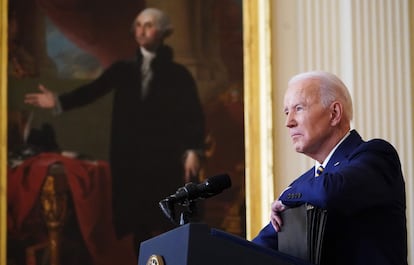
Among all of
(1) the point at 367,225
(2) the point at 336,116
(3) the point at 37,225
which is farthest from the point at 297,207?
(3) the point at 37,225

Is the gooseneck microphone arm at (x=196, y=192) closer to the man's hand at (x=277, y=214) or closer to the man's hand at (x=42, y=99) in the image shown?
the man's hand at (x=277, y=214)

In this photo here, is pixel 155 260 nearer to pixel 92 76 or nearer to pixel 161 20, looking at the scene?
pixel 92 76

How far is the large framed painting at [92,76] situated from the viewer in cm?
701

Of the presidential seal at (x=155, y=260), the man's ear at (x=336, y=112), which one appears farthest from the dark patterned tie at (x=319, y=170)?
the presidential seal at (x=155, y=260)

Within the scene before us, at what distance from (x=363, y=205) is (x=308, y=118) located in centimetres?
58

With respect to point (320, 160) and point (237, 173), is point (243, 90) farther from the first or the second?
point (320, 160)

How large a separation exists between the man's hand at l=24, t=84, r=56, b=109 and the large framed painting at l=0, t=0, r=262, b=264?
0.11 feet

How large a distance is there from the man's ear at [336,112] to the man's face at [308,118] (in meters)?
0.02

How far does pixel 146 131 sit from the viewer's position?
24.0 ft

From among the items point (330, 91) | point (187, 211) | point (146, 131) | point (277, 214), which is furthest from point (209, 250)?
point (146, 131)

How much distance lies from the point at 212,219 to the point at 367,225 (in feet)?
12.4

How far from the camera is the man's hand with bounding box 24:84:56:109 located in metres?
7.06

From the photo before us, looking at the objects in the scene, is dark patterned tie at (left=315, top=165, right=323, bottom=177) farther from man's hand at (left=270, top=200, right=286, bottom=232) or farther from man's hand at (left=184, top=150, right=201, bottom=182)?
man's hand at (left=184, top=150, right=201, bottom=182)

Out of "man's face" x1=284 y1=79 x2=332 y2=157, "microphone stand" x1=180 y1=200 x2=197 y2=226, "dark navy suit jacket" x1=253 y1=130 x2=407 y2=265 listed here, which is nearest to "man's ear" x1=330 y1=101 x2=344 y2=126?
"man's face" x1=284 y1=79 x2=332 y2=157
